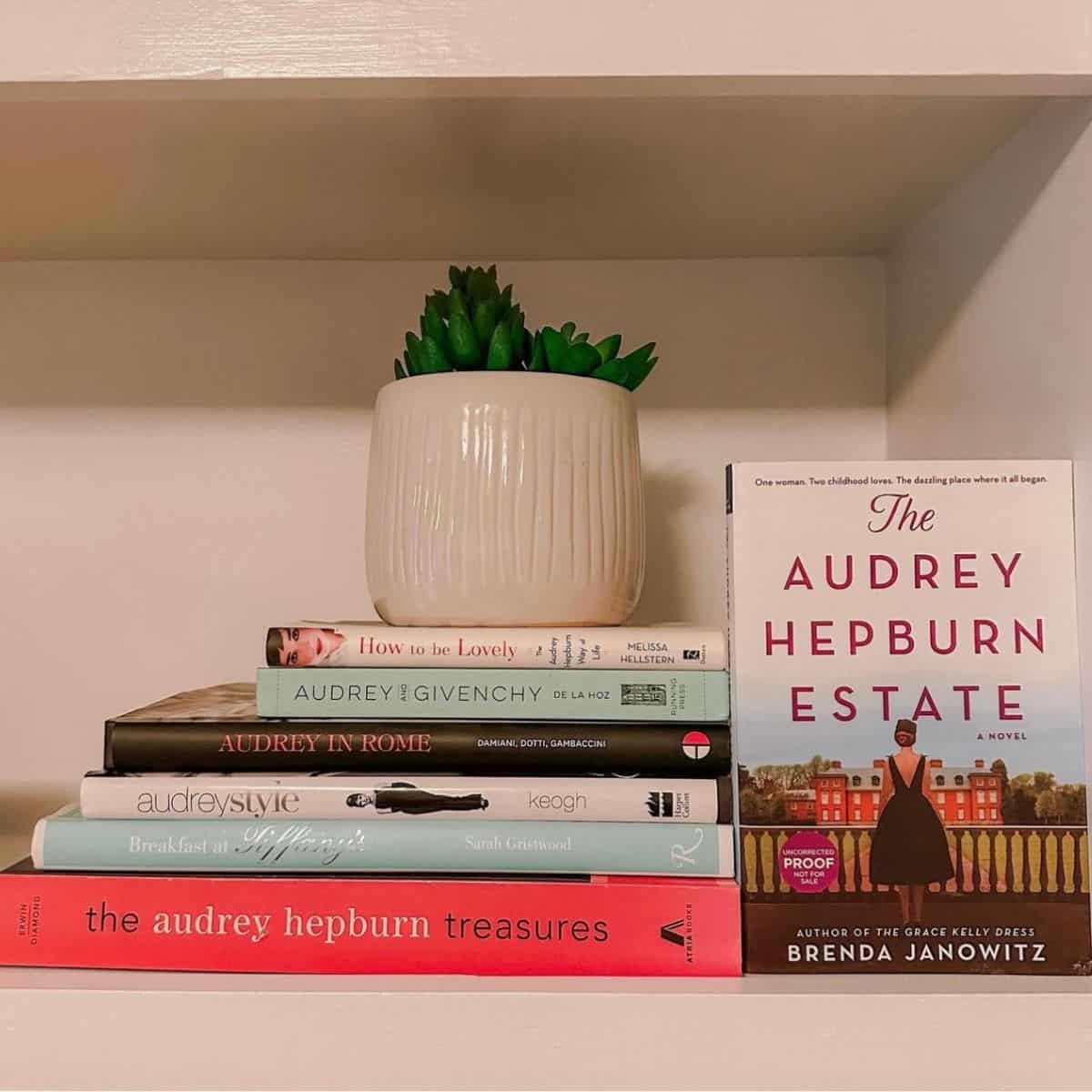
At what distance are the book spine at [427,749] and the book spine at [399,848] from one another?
0.03m

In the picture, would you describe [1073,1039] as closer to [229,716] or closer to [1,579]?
[229,716]

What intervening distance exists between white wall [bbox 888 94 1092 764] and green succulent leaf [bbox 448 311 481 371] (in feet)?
0.98

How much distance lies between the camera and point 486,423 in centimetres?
63

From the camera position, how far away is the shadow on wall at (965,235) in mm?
582

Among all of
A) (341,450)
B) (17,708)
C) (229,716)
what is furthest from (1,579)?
(229,716)

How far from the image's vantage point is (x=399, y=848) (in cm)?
52

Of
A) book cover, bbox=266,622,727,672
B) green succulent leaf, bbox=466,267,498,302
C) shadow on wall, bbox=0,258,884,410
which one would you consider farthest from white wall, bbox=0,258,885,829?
book cover, bbox=266,622,727,672

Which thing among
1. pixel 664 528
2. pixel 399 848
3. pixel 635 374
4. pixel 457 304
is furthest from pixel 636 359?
pixel 399 848

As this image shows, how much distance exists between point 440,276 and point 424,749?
46cm

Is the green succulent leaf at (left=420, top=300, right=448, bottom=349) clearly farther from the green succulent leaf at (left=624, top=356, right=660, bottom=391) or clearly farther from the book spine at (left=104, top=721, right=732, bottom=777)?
the book spine at (left=104, top=721, right=732, bottom=777)

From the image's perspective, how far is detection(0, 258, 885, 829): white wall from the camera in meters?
0.87

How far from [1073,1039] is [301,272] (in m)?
0.71

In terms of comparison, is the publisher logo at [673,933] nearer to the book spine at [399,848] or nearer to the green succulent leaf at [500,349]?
the book spine at [399,848]

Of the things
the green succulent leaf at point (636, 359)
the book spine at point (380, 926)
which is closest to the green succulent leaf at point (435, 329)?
the green succulent leaf at point (636, 359)
